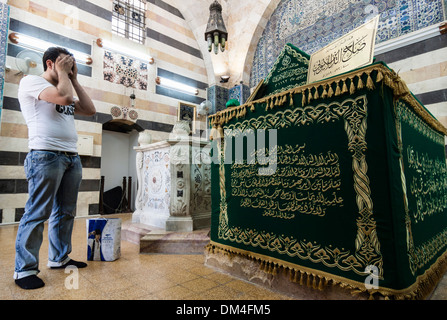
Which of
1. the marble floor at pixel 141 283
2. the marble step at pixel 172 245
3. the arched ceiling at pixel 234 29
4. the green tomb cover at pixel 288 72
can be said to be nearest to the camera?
the marble floor at pixel 141 283

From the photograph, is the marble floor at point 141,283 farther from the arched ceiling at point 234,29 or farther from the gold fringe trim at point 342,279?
the arched ceiling at point 234,29

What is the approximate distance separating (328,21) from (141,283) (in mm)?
6609

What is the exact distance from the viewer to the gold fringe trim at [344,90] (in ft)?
3.62

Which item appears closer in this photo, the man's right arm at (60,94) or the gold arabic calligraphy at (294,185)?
the gold arabic calligraphy at (294,185)

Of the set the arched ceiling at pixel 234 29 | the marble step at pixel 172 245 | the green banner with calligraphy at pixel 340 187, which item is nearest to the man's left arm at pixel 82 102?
the green banner with calligraphy at pixel 340 187

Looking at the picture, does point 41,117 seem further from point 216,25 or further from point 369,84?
point 216,25

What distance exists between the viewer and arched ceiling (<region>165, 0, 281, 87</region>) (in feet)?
23.7

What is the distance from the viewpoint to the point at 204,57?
817cm

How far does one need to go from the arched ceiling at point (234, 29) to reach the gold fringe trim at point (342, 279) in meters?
6.85

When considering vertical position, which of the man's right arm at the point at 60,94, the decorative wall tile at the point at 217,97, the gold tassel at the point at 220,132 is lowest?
the gold tassel at the point at 220,132

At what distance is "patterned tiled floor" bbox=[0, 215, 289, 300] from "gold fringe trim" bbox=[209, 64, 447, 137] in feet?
3.80

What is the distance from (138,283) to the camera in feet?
5.17

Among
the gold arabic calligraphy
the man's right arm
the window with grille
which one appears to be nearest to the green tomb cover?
the gold arabic calligraphy
